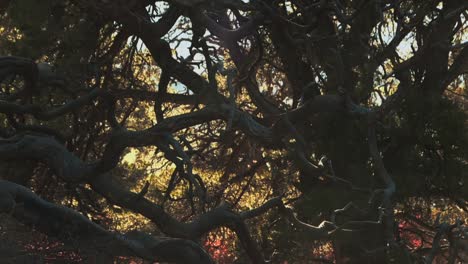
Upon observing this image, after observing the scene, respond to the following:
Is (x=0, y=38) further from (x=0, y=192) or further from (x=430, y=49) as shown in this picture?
(x=430, y=49)

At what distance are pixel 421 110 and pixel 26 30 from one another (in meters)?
4.44

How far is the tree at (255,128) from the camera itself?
618 centimetres

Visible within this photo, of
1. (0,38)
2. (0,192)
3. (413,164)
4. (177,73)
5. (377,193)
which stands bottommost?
(0,192)

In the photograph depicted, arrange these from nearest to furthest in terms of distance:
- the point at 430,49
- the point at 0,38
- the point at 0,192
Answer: the point at 0,192 → the point at 430,49 → the point at 0,38

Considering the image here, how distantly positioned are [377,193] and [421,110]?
1.23 meters

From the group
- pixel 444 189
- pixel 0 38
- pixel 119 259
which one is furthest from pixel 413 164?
pixel 0 38

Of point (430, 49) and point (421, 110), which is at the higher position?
point (430, 49)

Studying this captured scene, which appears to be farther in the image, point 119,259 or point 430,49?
point 430,49

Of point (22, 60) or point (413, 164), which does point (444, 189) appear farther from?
point (22, 60)

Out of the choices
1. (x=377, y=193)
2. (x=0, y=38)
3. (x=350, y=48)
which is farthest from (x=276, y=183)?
(x=0, y=38)

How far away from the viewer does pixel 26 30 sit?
7.33 m

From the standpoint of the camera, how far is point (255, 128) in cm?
689

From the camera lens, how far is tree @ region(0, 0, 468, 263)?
618 cm

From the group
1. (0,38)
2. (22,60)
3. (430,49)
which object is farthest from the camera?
(0,38)
